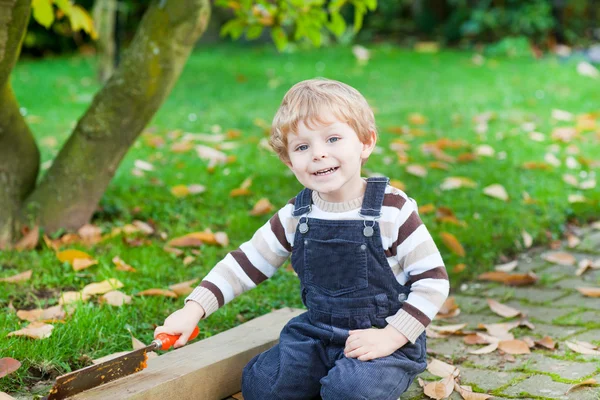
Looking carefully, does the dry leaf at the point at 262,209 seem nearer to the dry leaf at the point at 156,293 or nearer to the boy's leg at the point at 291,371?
the dry leaf at the point at 156,293

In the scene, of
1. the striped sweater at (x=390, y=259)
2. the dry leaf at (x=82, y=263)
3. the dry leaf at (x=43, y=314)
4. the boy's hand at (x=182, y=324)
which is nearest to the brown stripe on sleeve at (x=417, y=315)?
the striped sweater at (x=390, y=259)

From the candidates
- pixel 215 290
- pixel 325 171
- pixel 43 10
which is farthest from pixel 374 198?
pixel 43 10

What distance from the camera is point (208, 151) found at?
5.39 metres

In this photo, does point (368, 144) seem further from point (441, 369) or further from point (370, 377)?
point (441, 369)

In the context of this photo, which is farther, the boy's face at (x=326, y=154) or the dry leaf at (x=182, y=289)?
the dry leaf at (x=182, y=289)

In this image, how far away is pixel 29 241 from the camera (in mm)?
3580

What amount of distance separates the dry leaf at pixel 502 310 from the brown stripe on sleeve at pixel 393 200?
109 centimetres

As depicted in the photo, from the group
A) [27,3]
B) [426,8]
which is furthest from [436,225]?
[426,8]

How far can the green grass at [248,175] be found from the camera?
9.63 feet

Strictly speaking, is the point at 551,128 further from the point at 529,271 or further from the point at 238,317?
the point at 238,317

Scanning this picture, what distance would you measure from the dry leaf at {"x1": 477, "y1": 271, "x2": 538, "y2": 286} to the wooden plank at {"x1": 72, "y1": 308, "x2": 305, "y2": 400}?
1230 millimetres

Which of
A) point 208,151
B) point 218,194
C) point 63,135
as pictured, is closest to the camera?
point 218,194

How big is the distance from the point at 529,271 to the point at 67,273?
2.13 m

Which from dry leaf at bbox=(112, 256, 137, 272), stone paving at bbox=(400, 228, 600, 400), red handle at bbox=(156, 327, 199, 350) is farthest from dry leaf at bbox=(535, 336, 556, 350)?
dry leaf at bbox=(112, 256, 137, 272)
